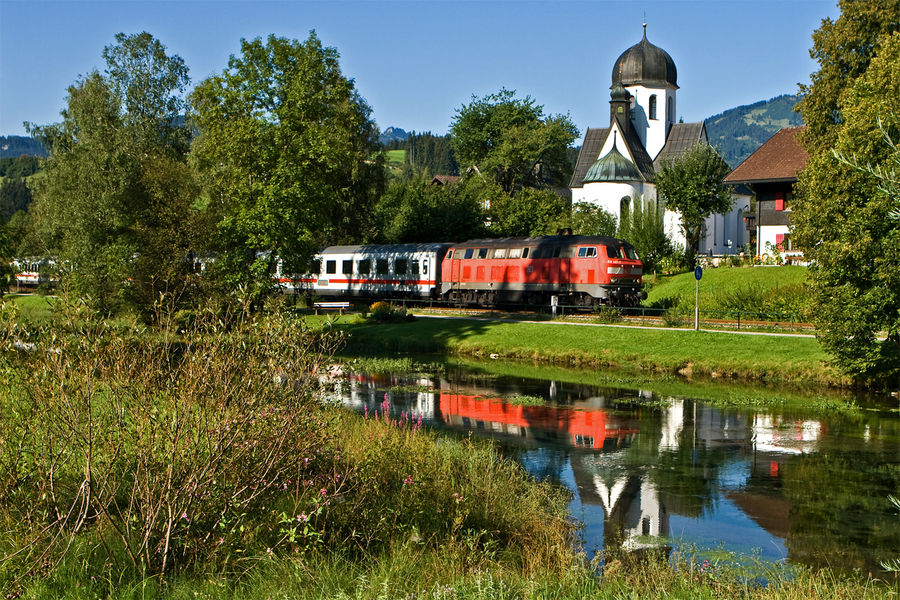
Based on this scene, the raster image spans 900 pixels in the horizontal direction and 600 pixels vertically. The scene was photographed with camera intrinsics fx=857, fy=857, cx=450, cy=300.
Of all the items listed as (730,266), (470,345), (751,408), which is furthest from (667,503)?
(730,266)

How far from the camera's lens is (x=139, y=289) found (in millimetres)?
30750

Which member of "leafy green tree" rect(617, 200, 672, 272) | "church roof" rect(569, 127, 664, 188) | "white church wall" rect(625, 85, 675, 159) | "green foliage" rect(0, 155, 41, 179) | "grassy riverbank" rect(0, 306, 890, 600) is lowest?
→ "grassy riverbank" rect(0, 306, 890, 600)

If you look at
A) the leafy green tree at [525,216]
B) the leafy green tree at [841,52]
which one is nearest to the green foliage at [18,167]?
the leafy green tree at [525,216]

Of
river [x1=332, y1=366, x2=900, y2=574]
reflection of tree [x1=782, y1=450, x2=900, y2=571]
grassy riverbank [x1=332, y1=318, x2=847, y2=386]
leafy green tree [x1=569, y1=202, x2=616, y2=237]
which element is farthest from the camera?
leafy green tree [x1=569, y1=202, x2=616, y2=237]

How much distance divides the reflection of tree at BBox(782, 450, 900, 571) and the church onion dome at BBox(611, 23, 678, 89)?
196 ft

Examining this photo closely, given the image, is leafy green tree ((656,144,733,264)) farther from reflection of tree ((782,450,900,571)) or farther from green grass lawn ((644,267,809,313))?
reflection of tree ((782,450,900,571))

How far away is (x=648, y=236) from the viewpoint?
1965 inches

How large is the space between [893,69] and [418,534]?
21.6m

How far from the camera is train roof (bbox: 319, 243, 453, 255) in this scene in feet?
151

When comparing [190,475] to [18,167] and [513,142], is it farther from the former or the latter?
[18,167]

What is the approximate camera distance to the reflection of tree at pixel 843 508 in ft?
36.8

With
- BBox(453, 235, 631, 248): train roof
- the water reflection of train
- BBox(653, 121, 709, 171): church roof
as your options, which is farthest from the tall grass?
BBox(653, 121, 709, 171): church roof

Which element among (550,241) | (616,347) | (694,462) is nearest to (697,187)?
(550,241)

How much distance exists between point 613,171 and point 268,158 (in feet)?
124
